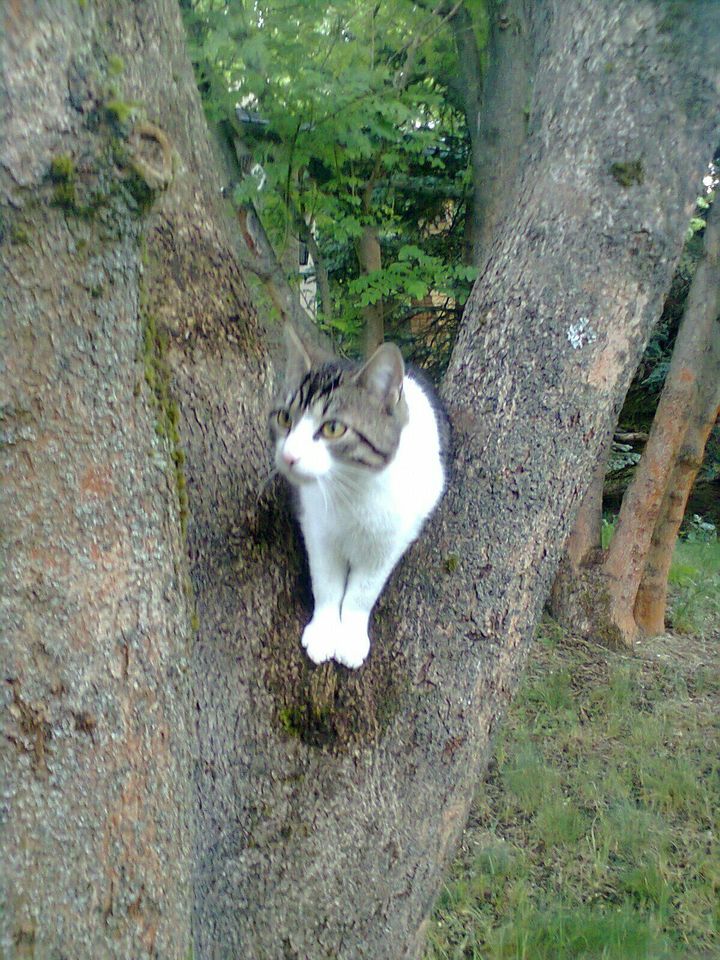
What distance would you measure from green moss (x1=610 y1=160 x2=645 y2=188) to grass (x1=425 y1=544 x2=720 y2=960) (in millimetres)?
2238

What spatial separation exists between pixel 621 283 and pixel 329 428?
2.55ft

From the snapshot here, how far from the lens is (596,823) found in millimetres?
3193

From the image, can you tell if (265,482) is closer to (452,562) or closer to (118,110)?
(452,562)

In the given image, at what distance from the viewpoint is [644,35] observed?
1.89m

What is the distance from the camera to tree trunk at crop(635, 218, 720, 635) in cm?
469

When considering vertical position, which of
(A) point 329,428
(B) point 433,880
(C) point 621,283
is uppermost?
(C) point 621,283

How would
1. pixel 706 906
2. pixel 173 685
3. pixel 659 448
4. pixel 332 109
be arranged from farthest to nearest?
1. pixel 659 448
2. pixel 332 109
3. pixel 706 906
4. pixel 173 685

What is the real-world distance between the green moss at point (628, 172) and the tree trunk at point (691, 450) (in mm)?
3059

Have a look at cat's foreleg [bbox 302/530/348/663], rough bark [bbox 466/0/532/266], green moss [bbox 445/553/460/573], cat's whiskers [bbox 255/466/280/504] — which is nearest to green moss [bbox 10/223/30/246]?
cat's whiskers [bbox 255/466/280/504]

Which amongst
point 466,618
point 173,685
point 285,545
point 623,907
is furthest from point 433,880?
point 623,907

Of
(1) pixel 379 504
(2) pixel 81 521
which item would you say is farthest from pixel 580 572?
(2) pixel 81 521

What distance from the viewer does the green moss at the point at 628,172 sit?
192cm

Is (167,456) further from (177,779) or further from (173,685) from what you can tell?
(177,779)

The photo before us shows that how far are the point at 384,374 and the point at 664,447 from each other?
3222mm
